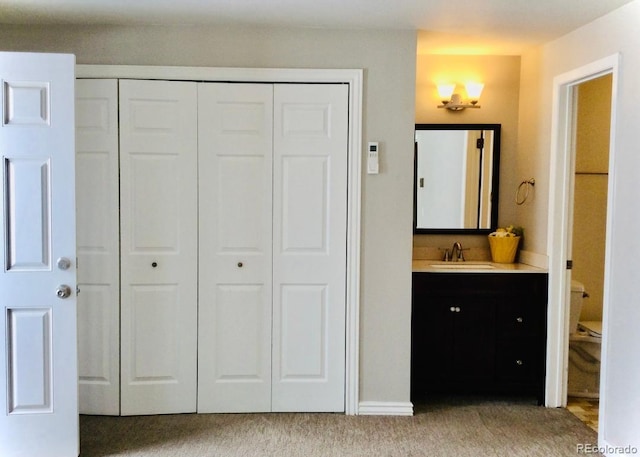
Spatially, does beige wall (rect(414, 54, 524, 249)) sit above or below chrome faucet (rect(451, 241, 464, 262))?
above

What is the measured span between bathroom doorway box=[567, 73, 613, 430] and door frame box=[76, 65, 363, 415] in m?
1.56

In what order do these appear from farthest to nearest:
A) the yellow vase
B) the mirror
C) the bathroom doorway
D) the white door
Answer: the mirror, the yellow vase, the bathroom doorway, the white door

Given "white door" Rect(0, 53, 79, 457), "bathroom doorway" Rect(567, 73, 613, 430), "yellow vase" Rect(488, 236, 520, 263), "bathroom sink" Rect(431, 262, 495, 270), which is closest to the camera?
"white door" Rect(0, 53, 79, 457)

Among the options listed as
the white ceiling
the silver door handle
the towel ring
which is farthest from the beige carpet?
the white ceiling

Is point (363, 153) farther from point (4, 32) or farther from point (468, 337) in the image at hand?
point (4, 32)

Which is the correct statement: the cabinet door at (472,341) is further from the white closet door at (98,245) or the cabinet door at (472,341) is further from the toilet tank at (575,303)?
the white closet door at (98,245)

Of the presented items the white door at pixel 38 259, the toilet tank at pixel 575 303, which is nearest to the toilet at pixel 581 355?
the toilet tank at pixel 575 303

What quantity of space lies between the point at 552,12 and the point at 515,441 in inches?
95.6

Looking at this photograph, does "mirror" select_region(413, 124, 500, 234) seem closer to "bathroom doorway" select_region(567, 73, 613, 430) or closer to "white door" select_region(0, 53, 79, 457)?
"bathroom doorway" select_region(567, 73, 613, 430)

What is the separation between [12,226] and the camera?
266 centimetres

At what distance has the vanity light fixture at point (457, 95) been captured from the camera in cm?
390

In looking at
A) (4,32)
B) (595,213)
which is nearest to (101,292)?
(4,32)

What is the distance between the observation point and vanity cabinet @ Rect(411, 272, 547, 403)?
352cm

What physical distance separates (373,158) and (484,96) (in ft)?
4.30
